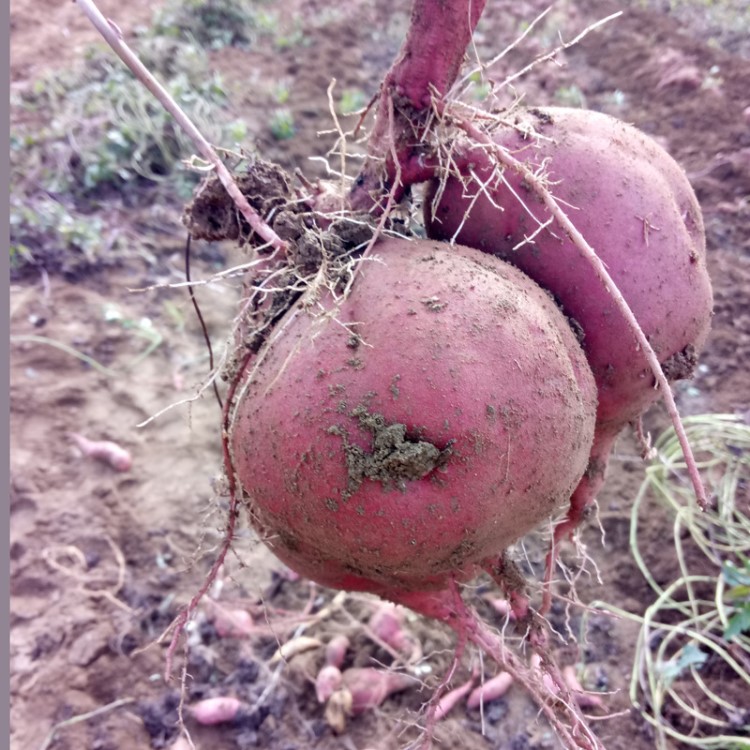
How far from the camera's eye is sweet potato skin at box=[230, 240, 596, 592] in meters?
0.88

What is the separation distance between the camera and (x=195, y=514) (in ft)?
6.46

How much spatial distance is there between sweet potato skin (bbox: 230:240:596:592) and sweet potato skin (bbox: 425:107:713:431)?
0.10 m

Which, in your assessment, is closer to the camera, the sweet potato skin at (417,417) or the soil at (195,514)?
the sweet potato skin at (417,417)

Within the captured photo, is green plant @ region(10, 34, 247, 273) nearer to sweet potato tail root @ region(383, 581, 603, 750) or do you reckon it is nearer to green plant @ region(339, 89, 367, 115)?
green plant @ region(339, 89, 367, 115)

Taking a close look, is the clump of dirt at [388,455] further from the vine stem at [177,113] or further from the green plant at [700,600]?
the green plant at [700,600]

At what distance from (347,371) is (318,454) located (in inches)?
5.0

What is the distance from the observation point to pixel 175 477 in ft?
6.76

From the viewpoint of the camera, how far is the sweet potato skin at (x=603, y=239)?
3.51ft

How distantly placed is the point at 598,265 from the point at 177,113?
0.67 m

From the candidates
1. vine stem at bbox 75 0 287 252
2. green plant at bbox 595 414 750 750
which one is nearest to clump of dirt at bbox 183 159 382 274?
vine stem at bbox 75 0 287 252

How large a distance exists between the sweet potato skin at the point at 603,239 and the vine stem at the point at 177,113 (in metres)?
0.31

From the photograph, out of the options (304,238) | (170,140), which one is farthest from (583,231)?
(170,140)

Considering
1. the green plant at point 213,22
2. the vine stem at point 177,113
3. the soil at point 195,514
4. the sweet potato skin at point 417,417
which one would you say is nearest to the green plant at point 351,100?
the soil at point 195,514

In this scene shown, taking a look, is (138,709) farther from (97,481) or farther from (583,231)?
(583,231)
